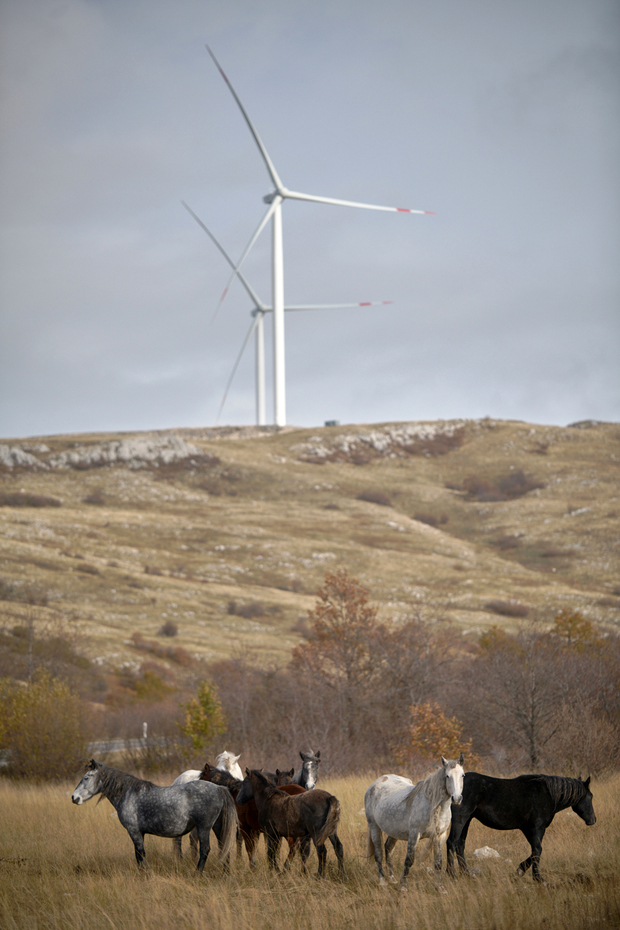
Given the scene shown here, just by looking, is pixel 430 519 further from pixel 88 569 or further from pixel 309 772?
pixel 309 772

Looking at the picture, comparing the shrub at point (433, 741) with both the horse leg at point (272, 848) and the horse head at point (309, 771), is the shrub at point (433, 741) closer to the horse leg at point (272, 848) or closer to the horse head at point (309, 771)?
the horse head at point (309, 771)

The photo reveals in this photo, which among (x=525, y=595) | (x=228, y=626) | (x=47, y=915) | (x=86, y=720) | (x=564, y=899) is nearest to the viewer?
(x=564, y=899)

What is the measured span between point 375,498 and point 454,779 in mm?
122327

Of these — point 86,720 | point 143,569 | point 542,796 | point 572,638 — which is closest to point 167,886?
point 542,796

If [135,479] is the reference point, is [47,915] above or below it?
below

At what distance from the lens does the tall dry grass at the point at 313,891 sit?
8781 millimetres

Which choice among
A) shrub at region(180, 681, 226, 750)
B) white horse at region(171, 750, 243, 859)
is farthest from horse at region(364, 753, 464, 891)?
shrub at region(180, 681, 226, 750)

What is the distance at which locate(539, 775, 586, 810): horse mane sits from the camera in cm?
1037

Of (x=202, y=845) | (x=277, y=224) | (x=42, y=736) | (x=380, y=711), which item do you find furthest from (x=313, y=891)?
(x=277, y=224)

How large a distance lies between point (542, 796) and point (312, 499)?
11726 centimetres

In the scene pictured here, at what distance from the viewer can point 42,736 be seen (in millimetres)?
28812

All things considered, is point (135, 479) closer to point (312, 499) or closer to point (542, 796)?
point (312, 499)

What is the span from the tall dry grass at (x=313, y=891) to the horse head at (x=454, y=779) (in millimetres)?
1124

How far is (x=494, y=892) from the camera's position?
930cm
